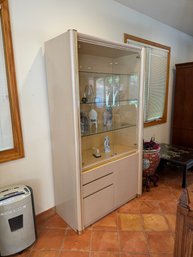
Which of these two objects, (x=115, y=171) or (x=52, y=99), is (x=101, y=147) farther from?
(x=52, y=99)

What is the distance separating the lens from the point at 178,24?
10.1 ft

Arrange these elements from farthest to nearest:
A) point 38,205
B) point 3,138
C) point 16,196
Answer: point 38,205, point 3,138, point 16,196

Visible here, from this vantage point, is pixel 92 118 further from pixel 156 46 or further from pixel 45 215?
pixel 156 46

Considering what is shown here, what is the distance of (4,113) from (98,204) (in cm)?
131

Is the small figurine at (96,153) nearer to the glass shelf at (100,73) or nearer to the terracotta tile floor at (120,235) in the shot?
the terracotta tile floor at (120,235)

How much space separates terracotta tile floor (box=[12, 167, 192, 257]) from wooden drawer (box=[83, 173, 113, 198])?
0.40m

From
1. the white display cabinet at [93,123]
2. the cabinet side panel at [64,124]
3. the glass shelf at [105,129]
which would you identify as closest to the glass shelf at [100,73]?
the white display cabinet at [93,123]

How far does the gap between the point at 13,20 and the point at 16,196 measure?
1539 mm

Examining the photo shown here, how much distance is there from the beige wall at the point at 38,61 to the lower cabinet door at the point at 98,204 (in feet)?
1.62

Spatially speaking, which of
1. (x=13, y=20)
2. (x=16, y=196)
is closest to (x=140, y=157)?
(x=16, y=196)

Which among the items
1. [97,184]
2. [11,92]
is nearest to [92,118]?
[97,184]

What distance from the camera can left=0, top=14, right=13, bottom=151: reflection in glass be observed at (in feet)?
5.34

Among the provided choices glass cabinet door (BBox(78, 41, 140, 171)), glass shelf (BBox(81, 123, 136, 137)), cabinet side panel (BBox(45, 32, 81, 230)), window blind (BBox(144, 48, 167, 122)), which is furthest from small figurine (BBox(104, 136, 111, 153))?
window blind (BBox(144, 48, 167, 122))

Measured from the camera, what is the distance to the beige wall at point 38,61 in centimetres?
170
